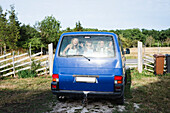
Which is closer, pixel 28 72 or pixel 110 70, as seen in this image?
pixel 110 70

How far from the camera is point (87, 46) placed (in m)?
4.20

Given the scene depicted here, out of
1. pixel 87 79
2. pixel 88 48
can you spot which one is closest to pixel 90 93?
pixel 87 79

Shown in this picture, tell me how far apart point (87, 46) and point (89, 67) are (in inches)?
22.1

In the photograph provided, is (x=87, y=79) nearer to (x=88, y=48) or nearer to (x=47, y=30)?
(x=88, y=48)

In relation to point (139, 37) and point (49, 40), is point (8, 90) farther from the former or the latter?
point (139, 37)

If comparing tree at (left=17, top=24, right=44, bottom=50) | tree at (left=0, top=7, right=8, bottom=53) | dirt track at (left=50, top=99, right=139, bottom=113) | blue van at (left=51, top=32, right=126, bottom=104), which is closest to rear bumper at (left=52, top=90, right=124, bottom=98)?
blue van at (left=51, top=32, right=126, bottom=104)

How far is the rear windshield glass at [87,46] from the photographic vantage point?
4.09 m

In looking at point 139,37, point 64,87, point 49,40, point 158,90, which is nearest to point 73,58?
point 64,87

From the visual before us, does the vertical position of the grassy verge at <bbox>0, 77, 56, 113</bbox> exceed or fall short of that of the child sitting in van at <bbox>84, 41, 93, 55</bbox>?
it falls short

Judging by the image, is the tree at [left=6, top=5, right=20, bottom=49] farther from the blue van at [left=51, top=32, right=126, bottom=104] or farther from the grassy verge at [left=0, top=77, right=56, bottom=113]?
the blue van at [left=51, top=32, right=126, bottom=104]

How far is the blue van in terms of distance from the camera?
A: 3.91 metres

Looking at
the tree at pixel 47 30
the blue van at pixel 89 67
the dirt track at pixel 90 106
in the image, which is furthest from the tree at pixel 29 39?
the blue van at pixel 89 67

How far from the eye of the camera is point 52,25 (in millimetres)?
48406

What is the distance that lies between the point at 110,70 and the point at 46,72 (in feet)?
21.9
